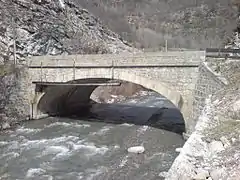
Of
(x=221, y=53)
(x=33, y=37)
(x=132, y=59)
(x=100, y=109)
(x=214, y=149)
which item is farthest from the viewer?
(x=33, y=37)

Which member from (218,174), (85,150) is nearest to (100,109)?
(85,150)

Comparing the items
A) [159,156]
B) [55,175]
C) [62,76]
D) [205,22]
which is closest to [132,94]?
[62,76]

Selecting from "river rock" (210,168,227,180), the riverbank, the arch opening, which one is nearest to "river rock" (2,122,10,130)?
the arch opening

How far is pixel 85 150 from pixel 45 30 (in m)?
24.2

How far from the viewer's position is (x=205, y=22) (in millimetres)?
73125

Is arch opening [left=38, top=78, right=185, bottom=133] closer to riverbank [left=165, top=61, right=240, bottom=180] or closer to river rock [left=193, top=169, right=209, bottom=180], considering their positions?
riverbank [left=165, top=61, right=240, bottom=180]

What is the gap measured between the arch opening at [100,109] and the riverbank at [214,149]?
14795mm

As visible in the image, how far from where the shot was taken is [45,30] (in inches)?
1617

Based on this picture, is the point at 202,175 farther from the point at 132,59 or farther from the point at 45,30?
the point at 45,30

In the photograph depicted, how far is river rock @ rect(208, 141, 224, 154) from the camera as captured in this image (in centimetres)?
876

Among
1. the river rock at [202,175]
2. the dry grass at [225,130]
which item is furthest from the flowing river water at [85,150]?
the river rock at [202,175]

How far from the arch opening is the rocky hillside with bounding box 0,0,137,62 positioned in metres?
6.75

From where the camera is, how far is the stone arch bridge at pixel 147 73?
70.7 ft

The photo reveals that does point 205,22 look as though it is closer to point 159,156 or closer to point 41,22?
point 41,22
